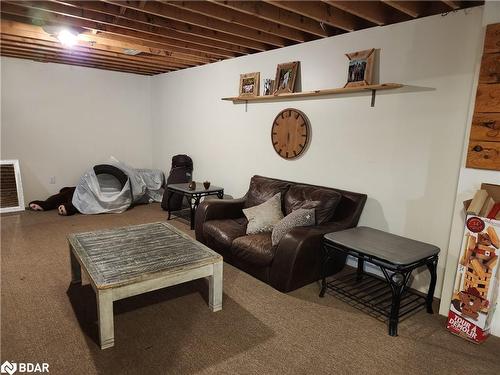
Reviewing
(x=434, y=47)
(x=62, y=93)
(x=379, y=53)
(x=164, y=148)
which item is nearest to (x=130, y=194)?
(x=164, y=148)

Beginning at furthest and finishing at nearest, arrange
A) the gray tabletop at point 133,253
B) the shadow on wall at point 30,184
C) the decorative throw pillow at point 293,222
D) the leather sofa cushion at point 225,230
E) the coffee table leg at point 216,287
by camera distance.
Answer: the shadow on wall at point 30,184 → the leather sofa cushion at point 225,230 → the decorative throw pillow at point 293,222 → the coffee table leg at point 216,287 → the gray tabletop at point 133,253

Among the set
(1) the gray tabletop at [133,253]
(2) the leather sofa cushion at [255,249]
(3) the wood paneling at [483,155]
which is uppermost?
(3) the wood paneling at [483,155]

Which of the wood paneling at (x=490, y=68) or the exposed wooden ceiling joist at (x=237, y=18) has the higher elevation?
the exposed wooden ceiling joist at (x=237, y=18)

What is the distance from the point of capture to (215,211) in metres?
3.68

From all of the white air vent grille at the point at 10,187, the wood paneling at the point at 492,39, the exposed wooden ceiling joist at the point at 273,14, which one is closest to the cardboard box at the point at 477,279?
the wood paneling at the point at 492,39

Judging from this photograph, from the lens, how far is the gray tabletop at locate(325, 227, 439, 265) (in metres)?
2.26

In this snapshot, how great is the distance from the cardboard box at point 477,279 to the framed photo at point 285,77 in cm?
222

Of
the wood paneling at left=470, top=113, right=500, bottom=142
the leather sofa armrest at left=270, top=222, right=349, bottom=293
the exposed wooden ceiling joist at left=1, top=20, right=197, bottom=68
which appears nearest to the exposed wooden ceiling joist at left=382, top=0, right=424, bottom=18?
the wood paneling at left=470, top=113, right=500, bottom=142

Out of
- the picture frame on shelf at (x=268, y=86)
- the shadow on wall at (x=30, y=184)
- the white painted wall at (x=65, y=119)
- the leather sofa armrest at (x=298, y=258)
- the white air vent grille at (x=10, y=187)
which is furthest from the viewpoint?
the shadow on wall at (x=30, y=184)

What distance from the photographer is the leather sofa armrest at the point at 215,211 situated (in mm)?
3646

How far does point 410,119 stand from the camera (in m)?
2.77

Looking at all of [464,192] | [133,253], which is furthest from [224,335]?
[464,192]

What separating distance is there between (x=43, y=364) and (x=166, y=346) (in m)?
0.70

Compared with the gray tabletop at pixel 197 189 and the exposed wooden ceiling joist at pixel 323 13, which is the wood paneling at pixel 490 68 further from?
the gray tabletop at pixel 197 189
